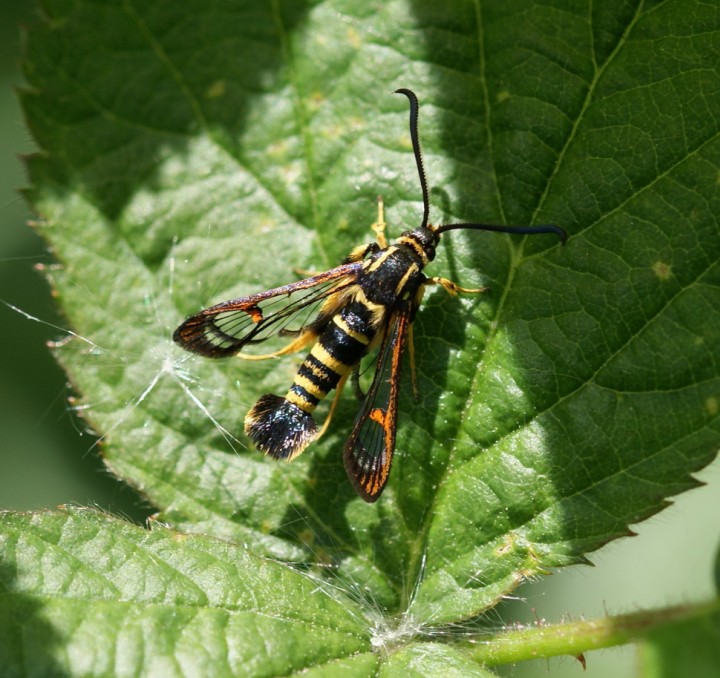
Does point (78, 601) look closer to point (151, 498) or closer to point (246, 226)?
point (151, 498)

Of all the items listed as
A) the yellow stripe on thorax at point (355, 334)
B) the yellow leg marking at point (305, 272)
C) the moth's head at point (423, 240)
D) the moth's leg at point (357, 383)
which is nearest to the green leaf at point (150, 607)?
the moth's leg at point (357, 383)

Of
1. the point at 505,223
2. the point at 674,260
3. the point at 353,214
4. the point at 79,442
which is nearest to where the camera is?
the point at 674,260

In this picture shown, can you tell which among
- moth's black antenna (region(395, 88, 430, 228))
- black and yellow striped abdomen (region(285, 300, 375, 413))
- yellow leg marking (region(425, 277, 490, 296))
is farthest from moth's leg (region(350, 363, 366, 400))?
moth's black antenna (region(395, 88, 430, 228))

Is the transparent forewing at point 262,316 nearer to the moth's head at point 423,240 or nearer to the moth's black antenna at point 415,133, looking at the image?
the moth's head at point 423,240

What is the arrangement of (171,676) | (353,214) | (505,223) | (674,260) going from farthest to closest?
(353,214) → (505,223) → (674,260) → (171,676)

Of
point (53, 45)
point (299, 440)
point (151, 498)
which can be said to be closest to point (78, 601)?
point (151, 498)

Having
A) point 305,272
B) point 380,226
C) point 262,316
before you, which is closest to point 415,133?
point 380,226

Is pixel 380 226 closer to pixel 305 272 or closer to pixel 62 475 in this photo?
pixel 305 272
